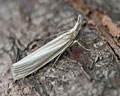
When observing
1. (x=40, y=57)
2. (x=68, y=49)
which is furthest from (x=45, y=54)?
→ (x=68, y=49)

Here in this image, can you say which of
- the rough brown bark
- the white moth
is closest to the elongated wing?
the white moth

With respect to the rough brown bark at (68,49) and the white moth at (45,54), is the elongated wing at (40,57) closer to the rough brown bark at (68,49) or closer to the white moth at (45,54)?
the white moth at (45,54)

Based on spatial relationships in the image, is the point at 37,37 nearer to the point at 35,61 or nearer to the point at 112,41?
the point at 35,61

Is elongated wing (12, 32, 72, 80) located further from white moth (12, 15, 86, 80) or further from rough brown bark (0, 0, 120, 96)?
rough brown bark (0, 0, 120, 96)

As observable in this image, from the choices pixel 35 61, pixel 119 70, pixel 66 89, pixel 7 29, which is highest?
pixel 119 70

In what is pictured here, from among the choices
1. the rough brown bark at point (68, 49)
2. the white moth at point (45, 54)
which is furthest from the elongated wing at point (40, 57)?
the rough brown bark at point (68, 49)

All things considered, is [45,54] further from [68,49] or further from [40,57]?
[68,49]

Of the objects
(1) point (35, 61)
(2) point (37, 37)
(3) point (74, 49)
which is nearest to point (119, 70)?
(3) point (74, 49)
